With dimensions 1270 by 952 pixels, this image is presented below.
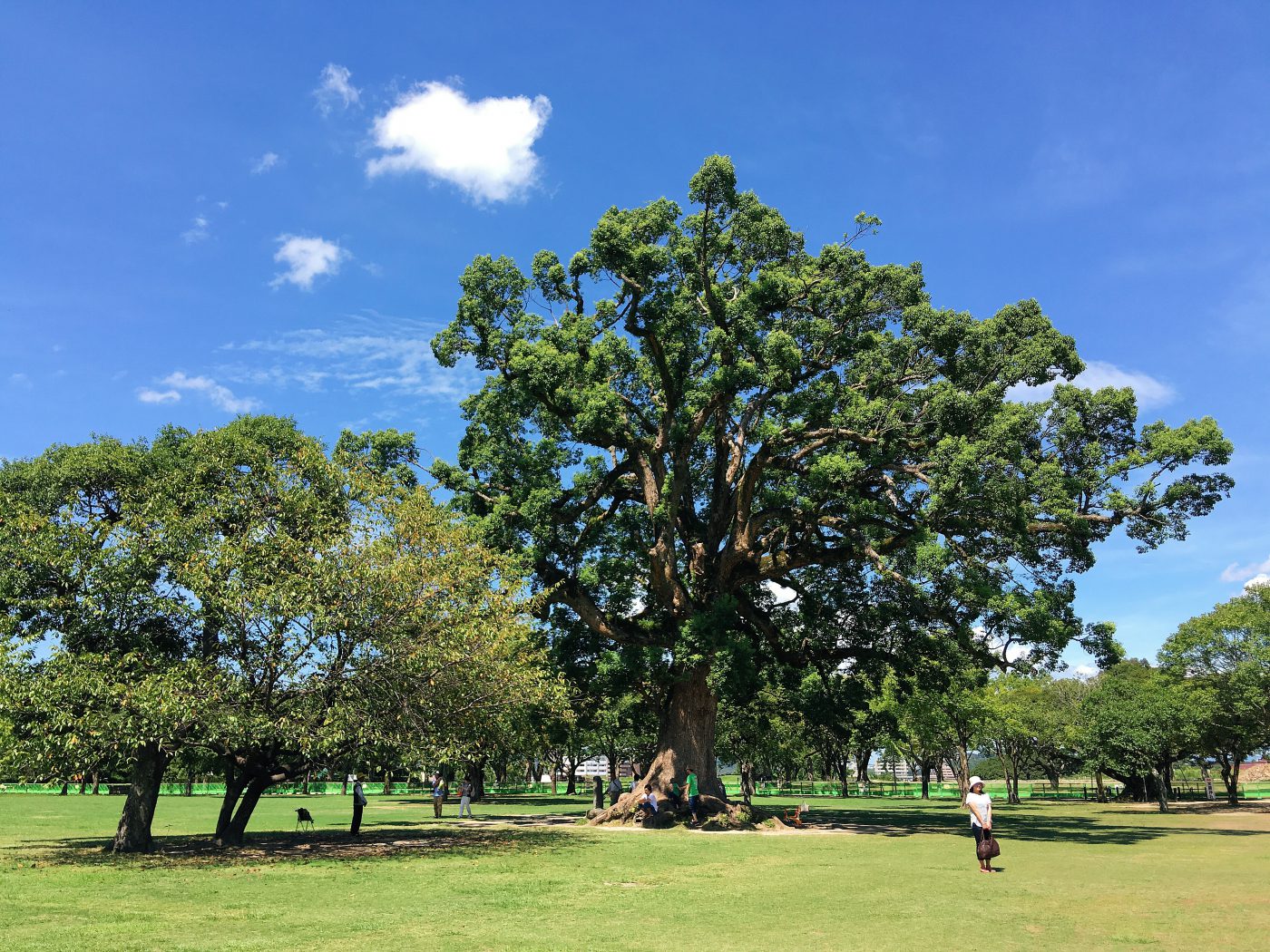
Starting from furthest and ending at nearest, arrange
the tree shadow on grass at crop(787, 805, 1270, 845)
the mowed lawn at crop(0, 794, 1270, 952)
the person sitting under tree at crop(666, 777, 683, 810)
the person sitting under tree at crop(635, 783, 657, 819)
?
the person sitting under tree at crop(666, 777, 683, 810), the person sitting under tree at crop(635, 783, 657, 819), the tree shadow on grass at crop(787, 805, 1270, 845), the mowed lawn at crop(0, 794, 1270, 952)

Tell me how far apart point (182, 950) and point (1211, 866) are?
16587 millimetres

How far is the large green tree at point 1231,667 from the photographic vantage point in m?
40.5

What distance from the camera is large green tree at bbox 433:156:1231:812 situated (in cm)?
2144

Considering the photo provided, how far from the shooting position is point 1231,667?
1687 inches

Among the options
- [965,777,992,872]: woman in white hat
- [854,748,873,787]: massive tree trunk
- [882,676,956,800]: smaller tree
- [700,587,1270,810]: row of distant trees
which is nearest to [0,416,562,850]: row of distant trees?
[965,777,992,872]: woman in white hat

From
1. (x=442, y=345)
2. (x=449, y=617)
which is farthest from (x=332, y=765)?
(x=442, y=345)

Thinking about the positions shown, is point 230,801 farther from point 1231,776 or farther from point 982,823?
point 1231,776

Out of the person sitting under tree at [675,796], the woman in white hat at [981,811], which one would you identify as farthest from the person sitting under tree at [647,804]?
the woman in white hat at [981,811]

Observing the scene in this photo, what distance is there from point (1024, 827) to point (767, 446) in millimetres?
14558

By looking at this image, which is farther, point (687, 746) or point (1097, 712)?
point (1097, 712)

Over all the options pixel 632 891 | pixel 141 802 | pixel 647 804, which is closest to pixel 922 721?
pixel 647 804

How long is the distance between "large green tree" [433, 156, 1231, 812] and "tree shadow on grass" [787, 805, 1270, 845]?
480 cm

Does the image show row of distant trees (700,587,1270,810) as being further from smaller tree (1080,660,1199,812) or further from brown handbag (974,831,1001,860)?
brown handbag (974,831,1001,860)

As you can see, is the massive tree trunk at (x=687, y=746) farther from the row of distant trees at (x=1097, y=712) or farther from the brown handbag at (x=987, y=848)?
the brown handbag at (x=987, y=848)
